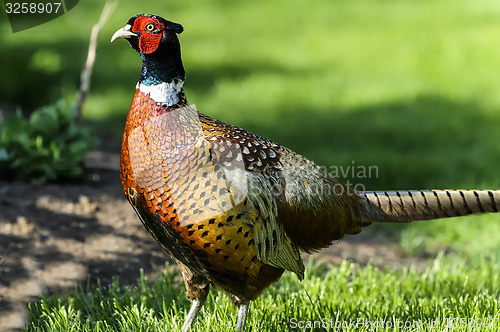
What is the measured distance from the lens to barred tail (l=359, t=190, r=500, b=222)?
312 centimetres

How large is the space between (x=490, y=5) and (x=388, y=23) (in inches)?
93.0

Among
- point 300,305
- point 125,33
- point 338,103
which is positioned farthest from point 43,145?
point 338,103

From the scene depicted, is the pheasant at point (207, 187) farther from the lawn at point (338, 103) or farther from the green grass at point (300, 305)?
the lawn at point (338, 103)

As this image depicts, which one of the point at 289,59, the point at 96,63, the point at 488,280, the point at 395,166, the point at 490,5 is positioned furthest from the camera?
the point at 490,5

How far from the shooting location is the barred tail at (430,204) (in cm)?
312

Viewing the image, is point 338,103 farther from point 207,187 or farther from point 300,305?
point 207,187

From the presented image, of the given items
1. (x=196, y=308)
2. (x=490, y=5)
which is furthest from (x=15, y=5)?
(x=490, y=5)

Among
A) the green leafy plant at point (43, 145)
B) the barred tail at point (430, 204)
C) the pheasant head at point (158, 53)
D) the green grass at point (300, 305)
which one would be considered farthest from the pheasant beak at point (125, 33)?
the green leafy plant at point (43, 145)

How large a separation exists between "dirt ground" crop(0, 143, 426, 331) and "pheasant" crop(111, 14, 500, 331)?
0.90 m

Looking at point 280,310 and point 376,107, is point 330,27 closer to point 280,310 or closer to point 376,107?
point 376,107

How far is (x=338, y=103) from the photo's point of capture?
7895 millimetres

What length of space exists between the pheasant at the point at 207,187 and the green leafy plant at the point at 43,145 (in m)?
1.83

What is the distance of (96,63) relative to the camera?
8.72m

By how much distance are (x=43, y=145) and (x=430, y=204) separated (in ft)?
9.27
